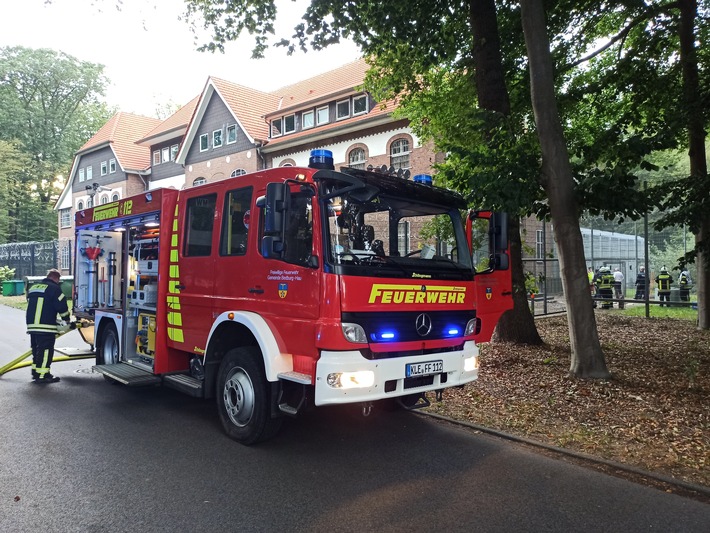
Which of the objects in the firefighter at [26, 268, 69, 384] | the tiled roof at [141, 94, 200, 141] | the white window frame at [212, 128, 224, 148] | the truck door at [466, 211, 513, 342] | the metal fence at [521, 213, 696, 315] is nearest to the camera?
the truck door at [466, 211, 513, 342]

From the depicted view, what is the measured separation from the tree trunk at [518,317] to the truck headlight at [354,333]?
Result: 609 cm

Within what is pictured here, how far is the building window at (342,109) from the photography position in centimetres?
2464

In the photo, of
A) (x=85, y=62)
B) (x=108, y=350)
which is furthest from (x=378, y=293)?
(x=85, y=62)

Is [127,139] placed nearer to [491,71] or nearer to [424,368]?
[491,71]

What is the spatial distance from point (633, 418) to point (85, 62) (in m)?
61.7

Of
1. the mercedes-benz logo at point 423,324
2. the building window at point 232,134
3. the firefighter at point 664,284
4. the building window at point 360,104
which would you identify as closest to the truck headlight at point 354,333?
the mercedes-benz logo at point 423,324

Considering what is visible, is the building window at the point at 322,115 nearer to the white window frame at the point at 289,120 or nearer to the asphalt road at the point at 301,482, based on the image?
the white window frame at the point at 289,120

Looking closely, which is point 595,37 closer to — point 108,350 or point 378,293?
point 378,293

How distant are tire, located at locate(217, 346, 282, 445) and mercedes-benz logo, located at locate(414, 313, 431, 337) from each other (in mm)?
1530

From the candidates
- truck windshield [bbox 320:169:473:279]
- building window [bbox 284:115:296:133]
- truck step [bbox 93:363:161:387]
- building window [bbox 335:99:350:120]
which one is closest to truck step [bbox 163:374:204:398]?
truck step [bbox 93:363:161:387]

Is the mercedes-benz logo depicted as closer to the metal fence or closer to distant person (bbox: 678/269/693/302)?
the metal fence

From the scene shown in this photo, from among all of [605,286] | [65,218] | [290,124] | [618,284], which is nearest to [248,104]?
[290,124]

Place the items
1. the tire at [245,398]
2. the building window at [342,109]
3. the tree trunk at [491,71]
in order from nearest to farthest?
the tire at [245,398]
the tree trunk at [491,71]
the building window at [342,109]

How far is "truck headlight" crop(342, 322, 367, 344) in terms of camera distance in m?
4.30
